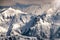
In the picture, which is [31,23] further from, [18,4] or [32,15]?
[18,4]

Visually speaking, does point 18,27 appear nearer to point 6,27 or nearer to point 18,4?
point 6,27

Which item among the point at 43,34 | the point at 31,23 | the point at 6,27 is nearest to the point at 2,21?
the point at 6,27

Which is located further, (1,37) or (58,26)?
(58,26)

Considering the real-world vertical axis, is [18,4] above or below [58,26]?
above

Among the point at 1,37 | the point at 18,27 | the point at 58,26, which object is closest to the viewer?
the point at 1,37

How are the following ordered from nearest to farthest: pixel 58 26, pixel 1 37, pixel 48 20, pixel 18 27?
pixel 1 37, pixel 58 26, pixel 48 20, pixel 18 27

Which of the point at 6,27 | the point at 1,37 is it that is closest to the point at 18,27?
the point at 6,27
